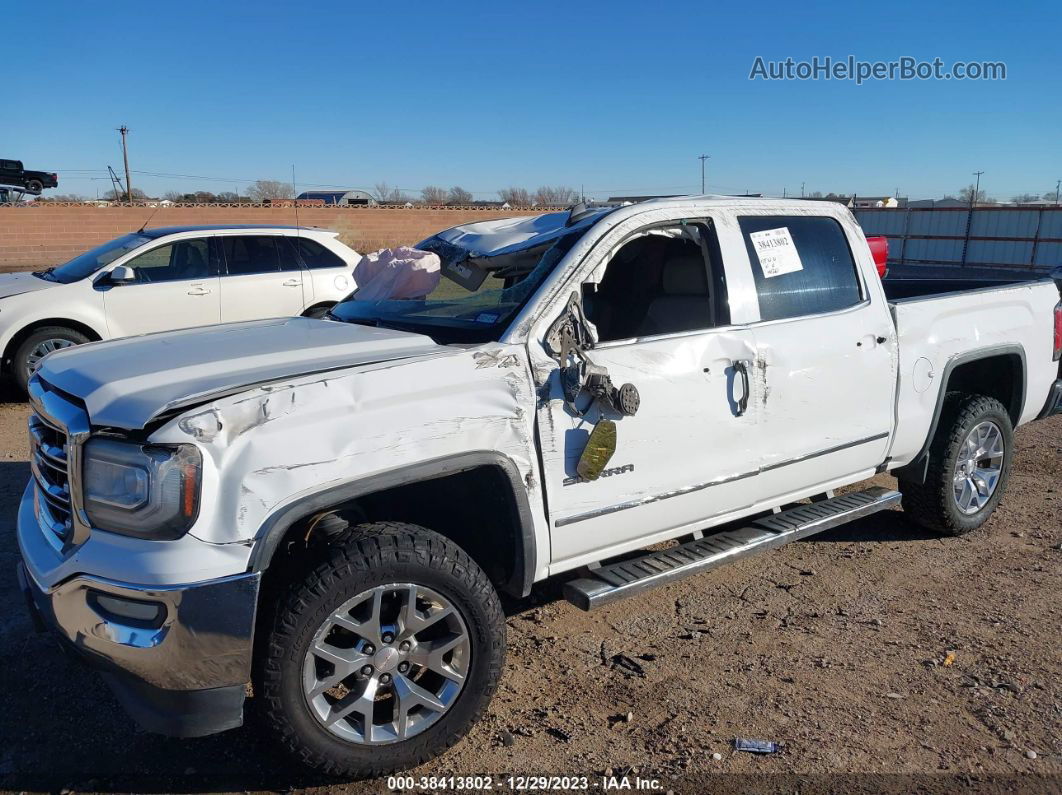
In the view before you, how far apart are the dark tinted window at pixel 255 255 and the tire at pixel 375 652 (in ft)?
24.3

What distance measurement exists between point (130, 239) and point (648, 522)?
7.92 m

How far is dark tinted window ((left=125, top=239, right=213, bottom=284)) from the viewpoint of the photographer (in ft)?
30.1

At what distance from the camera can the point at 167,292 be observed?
9156mm

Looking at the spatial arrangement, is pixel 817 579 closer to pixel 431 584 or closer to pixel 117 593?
pixel 431 584

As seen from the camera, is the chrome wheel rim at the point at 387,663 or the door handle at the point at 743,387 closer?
the chrome wheel rim at the point at 387,663

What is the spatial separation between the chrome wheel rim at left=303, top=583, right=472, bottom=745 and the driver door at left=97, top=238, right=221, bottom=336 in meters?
6.79

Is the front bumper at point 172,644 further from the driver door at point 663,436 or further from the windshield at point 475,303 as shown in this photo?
the windshield at point 475,303

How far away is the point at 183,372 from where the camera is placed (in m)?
2.92

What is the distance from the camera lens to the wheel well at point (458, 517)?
3.02 meters

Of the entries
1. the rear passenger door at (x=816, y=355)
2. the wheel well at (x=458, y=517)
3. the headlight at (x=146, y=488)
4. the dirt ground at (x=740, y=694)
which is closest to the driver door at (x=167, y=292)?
the dirt ground at (x=740, y=694)

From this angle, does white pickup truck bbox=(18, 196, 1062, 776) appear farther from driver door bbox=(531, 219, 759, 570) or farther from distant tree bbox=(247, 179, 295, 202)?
distant tree bbox=(247, 179, 295, 202)

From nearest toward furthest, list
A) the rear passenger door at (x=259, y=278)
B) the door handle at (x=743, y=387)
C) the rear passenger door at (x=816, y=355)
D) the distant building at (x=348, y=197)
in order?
the door handle at (x=743, y=387) → the rear passenger door at (x=816, y=355) → the rear passenger door at (x=259, y=278) → the distant building at (x=348, y=197)

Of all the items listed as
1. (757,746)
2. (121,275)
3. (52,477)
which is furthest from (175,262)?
(757,746)

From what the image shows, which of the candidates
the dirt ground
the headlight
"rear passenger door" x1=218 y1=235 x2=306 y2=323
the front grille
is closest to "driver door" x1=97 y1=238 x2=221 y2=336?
"rear passenger door" x1=218 y1=235 x2=306 y2=323
